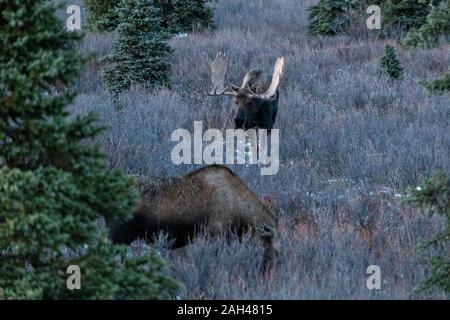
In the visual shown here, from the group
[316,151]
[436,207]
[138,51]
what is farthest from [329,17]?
[436,207]

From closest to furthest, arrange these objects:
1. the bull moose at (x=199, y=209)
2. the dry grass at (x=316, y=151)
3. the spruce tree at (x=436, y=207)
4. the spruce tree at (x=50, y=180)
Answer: the spruce tree at (x=50, y=180)
the spruce tree at (x=436, y=207)
the dry grass at (x=316, y=151)
the bull moose at (x=199, y=209)

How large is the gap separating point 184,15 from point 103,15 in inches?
80.3

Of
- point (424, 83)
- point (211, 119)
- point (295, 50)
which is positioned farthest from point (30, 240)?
point (295, 50)

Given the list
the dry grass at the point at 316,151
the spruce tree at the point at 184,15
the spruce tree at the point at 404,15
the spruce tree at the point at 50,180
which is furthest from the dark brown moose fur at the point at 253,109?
the spruce tree at the point at 404,15

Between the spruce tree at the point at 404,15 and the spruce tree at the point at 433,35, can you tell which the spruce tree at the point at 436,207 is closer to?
the spruce tree at the point at 433,35

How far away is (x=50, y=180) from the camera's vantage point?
3.78m

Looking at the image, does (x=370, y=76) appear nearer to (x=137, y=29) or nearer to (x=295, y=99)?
(x=295, y=99)

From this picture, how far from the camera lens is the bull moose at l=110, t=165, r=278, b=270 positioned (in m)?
5.74

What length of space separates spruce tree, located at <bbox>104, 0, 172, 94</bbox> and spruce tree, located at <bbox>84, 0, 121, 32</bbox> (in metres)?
3.94

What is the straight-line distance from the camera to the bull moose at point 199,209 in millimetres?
5742

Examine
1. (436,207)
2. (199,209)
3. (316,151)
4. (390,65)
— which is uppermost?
(390,65)

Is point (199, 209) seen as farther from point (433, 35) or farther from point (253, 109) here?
point (253, 109)

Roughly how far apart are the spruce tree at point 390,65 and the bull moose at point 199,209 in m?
9.28

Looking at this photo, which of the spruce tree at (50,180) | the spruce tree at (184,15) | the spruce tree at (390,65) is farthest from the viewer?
the spruce tree at (184,15)
